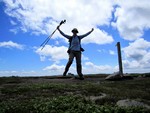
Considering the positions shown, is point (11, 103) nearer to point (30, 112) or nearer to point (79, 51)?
point (30, 112)

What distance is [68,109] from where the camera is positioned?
25.8ft

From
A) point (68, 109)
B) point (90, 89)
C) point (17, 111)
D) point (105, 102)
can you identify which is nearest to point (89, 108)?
point (68, 109)

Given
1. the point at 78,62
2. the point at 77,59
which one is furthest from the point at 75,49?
the point at 78,62

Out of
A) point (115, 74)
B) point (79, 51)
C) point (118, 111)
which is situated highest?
point (79, 51)

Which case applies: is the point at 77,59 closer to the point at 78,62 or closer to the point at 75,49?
the point at 78,62

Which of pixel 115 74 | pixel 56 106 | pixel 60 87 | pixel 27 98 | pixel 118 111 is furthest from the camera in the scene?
pixel 115 74

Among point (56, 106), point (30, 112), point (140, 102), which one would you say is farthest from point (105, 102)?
point (30, 112)

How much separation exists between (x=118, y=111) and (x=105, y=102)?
4.80 ft

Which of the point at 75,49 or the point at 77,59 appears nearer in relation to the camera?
the point at 75,49

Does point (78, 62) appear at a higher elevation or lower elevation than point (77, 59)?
lower

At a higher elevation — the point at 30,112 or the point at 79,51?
the point at 79,51

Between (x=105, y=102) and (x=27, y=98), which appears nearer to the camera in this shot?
(x=105, y=102)

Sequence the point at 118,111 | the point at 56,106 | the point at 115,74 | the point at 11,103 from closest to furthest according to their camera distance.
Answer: the point at 118,111, the point at 56,106, the point at 11,103, the point at 115,74

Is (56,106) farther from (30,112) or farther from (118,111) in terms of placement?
(118,111)
